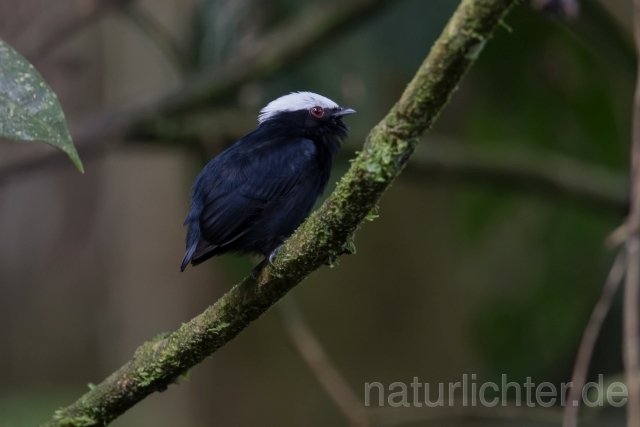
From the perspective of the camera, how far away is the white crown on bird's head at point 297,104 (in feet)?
9.91

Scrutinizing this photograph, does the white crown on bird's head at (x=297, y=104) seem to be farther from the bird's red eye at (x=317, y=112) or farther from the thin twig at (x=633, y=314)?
the thin twig at (x=633, y=314)

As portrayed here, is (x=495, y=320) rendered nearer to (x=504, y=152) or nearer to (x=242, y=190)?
(x=504, y=152)

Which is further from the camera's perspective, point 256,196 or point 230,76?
point 230,76

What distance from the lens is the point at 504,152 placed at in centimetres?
490

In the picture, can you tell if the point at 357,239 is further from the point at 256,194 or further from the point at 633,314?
the point at 633,314

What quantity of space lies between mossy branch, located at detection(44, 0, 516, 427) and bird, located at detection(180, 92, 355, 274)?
1.18ft

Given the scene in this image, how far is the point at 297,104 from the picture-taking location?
9.96 feet

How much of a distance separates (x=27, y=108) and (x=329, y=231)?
712 mm

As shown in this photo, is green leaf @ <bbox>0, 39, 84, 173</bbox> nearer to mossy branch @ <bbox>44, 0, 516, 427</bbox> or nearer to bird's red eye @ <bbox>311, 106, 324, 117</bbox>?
mossy branch @ <bbox>44, 0, 516, 427</bbox>

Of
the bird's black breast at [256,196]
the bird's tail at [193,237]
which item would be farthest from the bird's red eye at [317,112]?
the bird's tail at [193,237]

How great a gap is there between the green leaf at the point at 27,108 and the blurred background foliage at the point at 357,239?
2.43 m

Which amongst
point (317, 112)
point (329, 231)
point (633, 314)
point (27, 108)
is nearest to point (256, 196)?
point (317, 112)

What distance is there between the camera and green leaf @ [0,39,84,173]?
4.89ft

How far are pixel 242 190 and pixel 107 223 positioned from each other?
4524 mm
